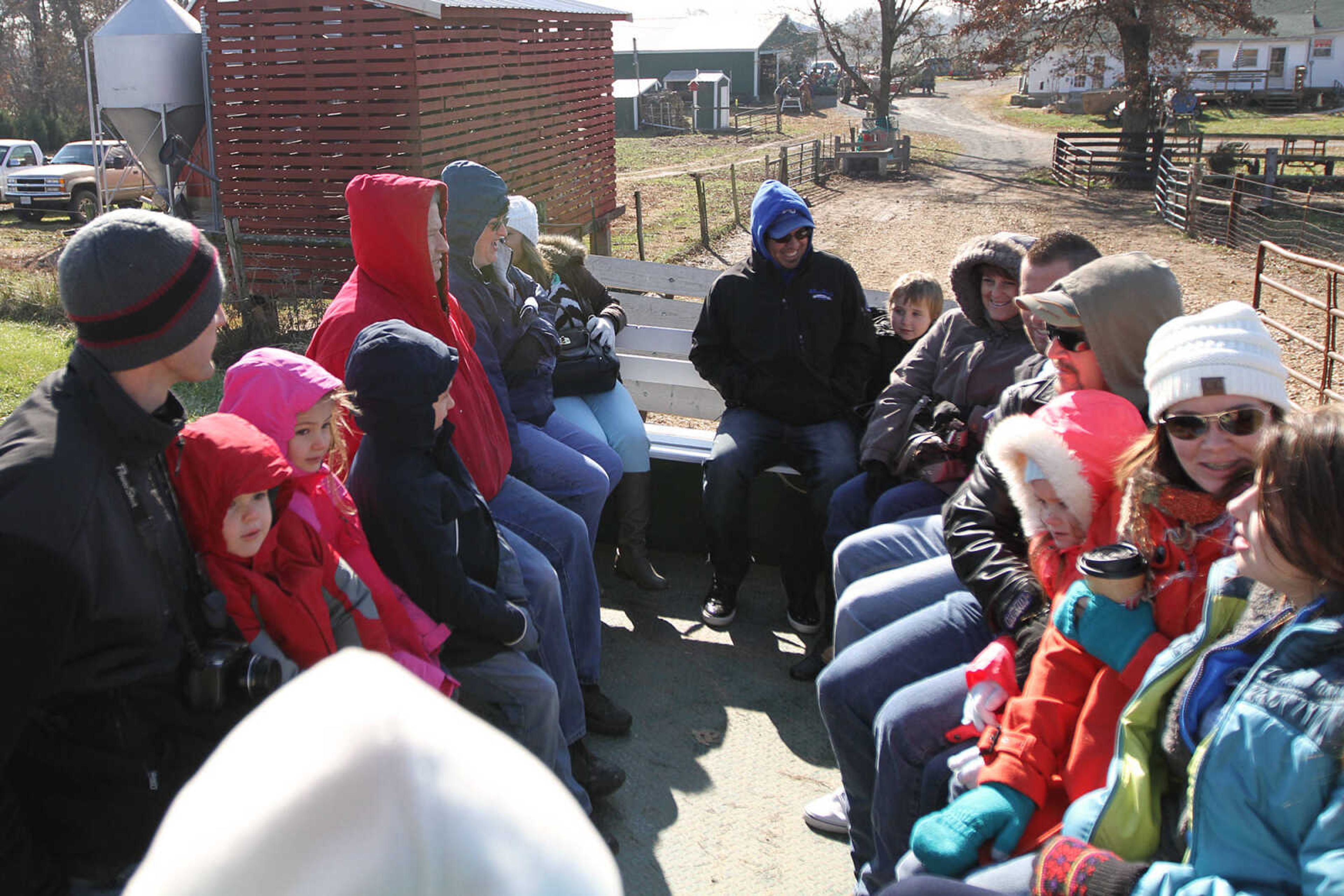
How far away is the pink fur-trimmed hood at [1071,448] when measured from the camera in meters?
2.59

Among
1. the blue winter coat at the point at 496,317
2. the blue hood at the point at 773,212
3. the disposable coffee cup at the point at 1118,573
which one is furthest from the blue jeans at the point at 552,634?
the blue hood at the point at 773,212

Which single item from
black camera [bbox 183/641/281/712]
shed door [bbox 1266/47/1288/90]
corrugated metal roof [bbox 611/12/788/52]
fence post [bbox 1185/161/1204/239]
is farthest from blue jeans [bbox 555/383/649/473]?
shed door [bbox 1266/47/1288/90]

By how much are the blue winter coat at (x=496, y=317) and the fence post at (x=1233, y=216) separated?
19583 millimetres

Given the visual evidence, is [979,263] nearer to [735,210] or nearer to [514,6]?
[514,6]

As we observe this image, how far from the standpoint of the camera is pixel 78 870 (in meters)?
2.09

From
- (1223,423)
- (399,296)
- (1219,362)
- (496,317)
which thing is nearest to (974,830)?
(1223,423)

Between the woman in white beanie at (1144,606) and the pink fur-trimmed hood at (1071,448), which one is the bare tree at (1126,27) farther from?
the woman in white beanie at (1144,606)

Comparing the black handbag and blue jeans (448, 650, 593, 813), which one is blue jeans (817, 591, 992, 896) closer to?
blue jeans (448, 650, 593, 813)

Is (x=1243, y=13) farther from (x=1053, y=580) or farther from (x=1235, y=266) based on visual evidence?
(x=1053, y=580)

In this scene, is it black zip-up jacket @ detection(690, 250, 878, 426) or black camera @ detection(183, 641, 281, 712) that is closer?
black camera @ detection(183, 641, 281, 712)

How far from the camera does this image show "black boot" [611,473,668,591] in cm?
475

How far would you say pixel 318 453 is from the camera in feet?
9.15

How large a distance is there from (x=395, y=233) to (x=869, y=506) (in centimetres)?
201

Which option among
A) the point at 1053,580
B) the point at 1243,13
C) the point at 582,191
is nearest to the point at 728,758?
the point at 1053,580
